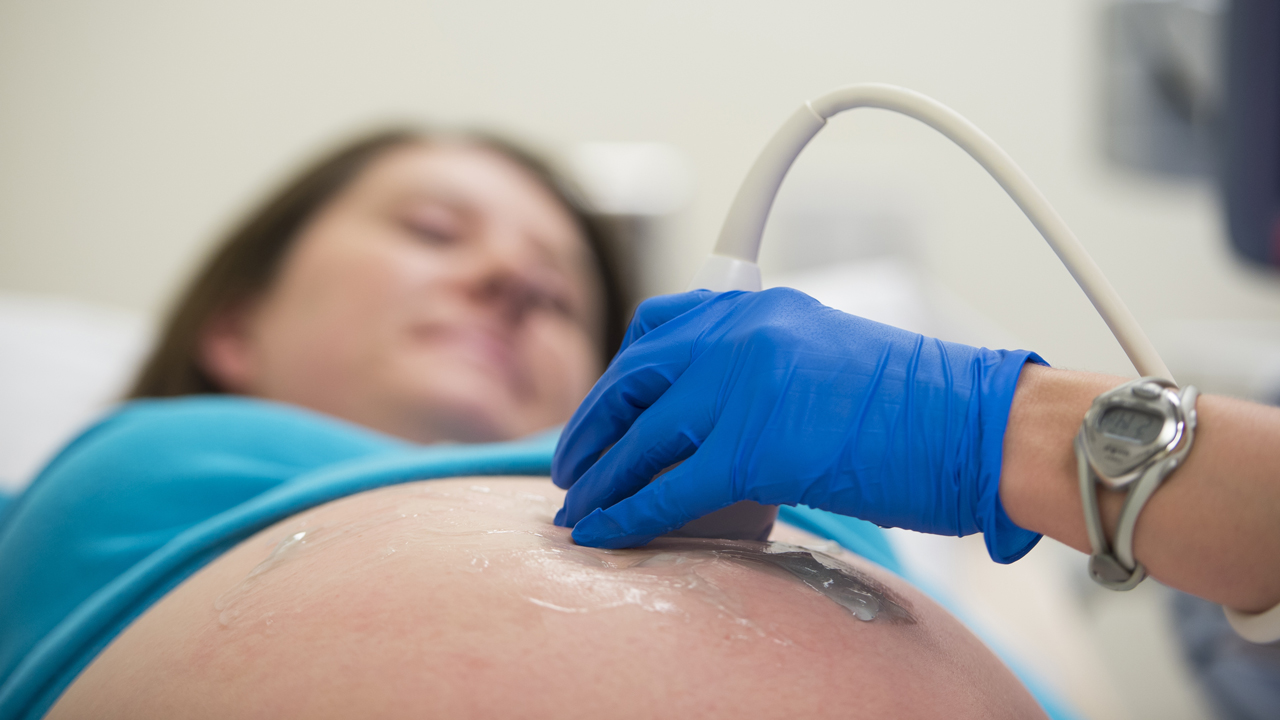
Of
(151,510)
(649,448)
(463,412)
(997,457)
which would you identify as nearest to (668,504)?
(649,448)

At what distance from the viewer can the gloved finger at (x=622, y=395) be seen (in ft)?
1.53

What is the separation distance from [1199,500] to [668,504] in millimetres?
252

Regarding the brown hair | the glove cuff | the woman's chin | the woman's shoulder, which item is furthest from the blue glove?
the brown hair

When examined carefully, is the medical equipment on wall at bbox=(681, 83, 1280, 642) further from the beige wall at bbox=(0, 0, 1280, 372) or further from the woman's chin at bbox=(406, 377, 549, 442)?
the beige wall at bbox=(0, 0, 1280, 372)

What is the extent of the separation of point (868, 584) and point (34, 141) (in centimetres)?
259

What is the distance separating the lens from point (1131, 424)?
36cm

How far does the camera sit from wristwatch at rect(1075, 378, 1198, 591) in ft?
1.16

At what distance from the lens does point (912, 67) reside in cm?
227

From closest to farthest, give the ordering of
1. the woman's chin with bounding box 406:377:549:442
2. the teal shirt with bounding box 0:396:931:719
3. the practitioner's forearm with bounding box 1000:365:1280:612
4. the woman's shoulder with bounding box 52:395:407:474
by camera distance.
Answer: the practitioner's forearm with bounding box 1000:365:1280:612
the teal shirt with bounding box 0:396:931:719
the woman's shoulder with bounding box 52:395:407:474
the woman's chin with bounding box 406:377:549:442

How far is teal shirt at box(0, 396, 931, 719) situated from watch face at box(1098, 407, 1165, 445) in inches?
13.8

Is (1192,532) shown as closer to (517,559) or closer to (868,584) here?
(868,584)

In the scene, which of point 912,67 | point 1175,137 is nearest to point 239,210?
point 912,67

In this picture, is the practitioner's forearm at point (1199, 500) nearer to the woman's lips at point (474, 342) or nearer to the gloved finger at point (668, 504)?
the gloved finger at point (668, 504)

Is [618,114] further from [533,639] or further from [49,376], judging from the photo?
[533,639]
